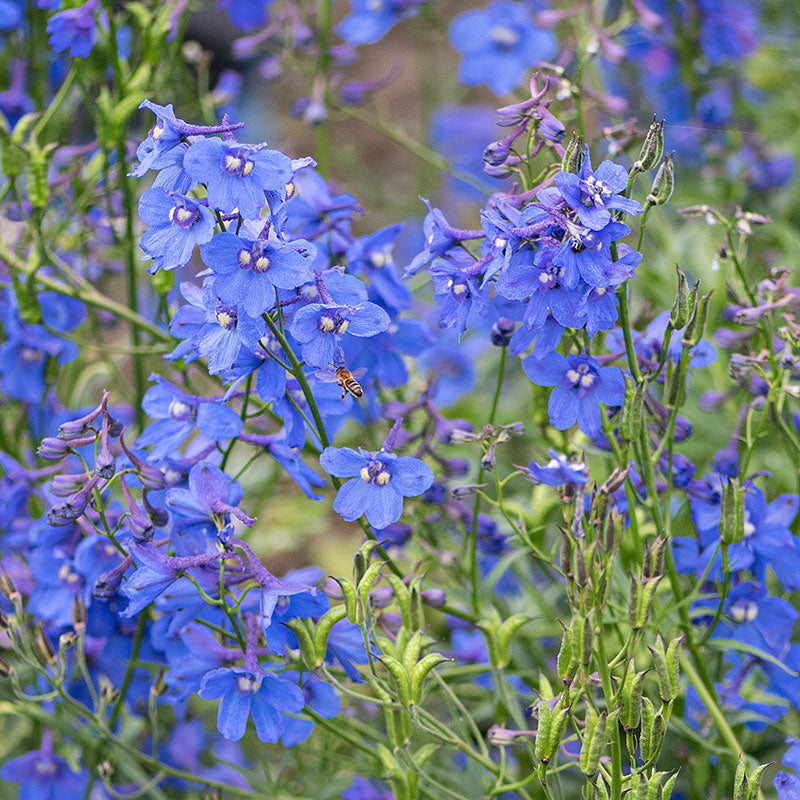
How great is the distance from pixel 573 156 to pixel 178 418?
1.99 feet

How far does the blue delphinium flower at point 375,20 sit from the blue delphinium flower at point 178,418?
3.69 ft

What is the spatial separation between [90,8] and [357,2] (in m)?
0.89

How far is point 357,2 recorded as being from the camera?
2332 mm

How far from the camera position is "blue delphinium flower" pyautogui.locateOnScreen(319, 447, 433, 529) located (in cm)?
117

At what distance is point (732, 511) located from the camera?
120 centimetres

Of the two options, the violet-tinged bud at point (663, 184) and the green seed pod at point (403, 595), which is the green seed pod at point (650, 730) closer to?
the green seed pod at point (403, 595)

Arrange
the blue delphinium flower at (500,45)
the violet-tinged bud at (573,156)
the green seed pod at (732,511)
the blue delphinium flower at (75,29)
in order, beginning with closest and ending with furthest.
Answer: the violet-tinged bud at (573,156)
the green seed pod at (732,511)
the blue delphinium flower at (75,29)
the blue delphinium flower at (500,45)

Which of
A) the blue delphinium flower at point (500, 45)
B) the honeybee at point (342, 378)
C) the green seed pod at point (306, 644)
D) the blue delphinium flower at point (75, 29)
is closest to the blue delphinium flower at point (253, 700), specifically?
the green seed pod at point (306, 644)

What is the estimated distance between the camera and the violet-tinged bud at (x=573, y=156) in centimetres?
110

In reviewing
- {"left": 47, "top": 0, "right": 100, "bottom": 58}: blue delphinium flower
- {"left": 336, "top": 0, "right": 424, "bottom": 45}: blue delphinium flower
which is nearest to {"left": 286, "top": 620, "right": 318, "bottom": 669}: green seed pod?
{"left": 47, "top": 0, "right": 100, "bottom": 58}: blue delphinium flower

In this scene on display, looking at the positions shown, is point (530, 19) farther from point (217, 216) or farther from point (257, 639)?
point (257, 639)

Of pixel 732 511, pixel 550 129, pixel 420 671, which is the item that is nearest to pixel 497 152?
pixel 550 129

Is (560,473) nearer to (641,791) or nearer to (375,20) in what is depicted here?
(641,791)

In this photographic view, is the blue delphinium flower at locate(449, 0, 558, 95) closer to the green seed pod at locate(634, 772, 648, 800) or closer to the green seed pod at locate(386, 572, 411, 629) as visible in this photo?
the green seed pod at locate(386, 572, 411, 629)
